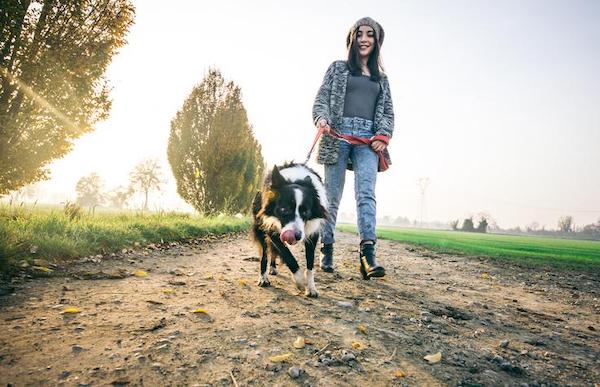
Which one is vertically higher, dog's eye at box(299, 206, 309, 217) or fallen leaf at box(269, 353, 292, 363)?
dog's eye at box(299, 206, 309, 217)

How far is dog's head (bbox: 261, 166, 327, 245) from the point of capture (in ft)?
12.5

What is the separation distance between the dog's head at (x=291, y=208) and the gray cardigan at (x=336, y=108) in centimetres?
111

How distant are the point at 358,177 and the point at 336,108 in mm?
1165

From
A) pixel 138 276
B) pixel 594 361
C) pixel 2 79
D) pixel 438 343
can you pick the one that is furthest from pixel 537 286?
pixel 2 79

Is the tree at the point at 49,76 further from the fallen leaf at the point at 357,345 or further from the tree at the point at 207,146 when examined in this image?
the fallen leaf at the point at 357,345

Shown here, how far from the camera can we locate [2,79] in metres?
6.43

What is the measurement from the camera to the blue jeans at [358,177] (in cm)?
502

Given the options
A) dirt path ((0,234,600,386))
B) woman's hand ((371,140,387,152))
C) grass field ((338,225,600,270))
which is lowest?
grass field ((338,225,600,270))

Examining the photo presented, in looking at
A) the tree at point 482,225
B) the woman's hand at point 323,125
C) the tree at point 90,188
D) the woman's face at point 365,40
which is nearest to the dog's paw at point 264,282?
the woman's hand at point 323,125

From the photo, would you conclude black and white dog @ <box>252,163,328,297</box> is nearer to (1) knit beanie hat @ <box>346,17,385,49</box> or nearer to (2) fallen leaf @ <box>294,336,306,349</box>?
(2) fallen leaf @ <box>294,336,306,349</box>

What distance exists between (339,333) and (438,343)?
79cm

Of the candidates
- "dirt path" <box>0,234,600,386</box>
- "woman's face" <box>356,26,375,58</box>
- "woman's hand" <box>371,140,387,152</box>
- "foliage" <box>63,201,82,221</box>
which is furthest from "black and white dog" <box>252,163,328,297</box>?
"foliage" <box>63,201,82,221</box>

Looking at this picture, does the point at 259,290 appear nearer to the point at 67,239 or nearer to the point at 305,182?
the point at 305,182

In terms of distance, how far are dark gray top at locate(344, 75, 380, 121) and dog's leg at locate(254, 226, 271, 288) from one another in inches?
92.6
